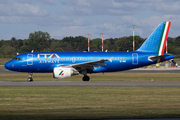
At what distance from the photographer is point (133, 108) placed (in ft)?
59.5

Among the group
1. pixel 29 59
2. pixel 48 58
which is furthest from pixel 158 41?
pixel 29 59

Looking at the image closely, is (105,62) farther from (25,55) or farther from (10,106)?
(10,106)

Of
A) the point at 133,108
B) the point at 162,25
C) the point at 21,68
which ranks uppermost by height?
the point at 162,25

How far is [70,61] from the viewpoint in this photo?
4109cm

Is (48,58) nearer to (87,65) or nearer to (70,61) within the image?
(70,61)

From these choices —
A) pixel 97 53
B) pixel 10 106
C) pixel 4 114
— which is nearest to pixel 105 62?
pixel 97 53

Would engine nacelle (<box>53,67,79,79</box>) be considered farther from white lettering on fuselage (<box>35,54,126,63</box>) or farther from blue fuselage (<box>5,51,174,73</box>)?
white lettering on fuselage (<box>35,54,126,63</box>)

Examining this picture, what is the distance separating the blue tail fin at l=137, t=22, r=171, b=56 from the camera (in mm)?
42656

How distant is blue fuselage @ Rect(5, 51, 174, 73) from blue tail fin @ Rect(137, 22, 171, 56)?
126 cm

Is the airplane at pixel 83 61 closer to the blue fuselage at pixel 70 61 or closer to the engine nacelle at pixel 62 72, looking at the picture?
the blue fuselage at pixel 70 61

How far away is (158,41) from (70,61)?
12434 mm

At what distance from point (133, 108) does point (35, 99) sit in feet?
25.3

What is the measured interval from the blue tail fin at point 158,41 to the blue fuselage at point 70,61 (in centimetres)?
126

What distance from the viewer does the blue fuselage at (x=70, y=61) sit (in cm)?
4100
